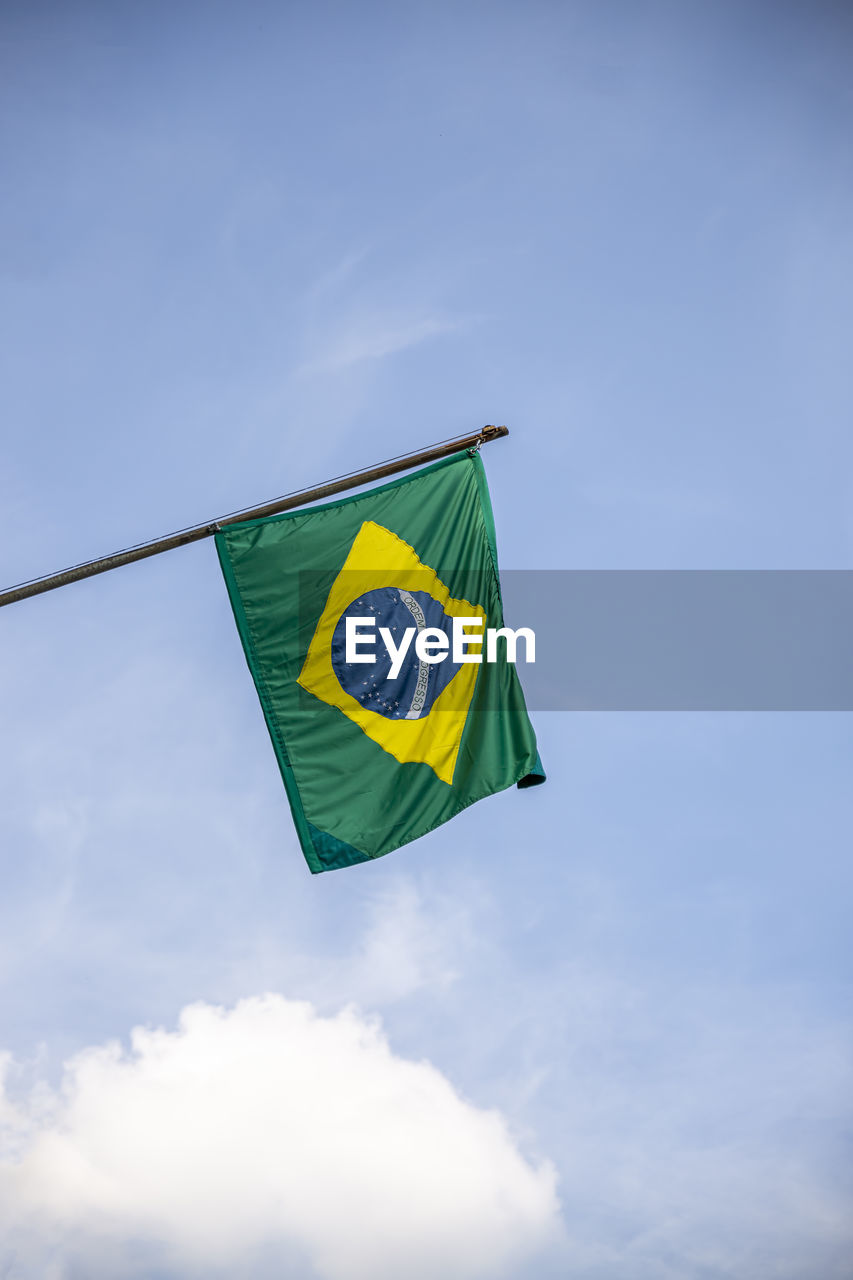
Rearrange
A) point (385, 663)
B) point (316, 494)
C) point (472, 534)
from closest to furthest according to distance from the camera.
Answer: point (316, 494)
point (385, 663)
point (472, 534)

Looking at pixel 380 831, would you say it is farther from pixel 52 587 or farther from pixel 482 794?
pixel 52 587

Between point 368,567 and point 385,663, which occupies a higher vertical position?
point 368,567

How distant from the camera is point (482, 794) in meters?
13.0

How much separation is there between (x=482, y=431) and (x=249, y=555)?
3499 millimetres

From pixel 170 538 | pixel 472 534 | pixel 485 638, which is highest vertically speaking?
pixel 472 534

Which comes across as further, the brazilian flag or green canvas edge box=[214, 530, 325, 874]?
the brazilian flag

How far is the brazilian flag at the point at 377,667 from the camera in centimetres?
1210

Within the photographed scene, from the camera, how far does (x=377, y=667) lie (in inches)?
499

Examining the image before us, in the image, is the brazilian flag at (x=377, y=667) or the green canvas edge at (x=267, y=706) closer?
the green canvas edge at (x=267, y=706)

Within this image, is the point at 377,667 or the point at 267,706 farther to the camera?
the point at 377,667

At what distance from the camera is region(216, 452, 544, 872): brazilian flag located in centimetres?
1210

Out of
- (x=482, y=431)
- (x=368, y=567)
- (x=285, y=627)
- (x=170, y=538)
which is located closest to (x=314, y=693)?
(x=285, y=627)

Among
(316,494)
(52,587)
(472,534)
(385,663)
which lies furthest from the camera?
(472,534)

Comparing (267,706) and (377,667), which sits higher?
(377,667)
